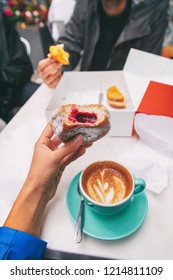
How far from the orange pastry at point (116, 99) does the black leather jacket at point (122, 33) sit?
20.2 inches

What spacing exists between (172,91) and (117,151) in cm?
28

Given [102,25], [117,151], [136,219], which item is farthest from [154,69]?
[102,25]

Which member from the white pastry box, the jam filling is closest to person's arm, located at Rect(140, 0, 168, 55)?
the white pastry box

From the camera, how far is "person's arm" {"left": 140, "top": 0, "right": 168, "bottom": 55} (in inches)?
50.5

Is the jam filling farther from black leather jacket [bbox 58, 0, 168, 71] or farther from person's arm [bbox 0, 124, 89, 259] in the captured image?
black leather jacket [bbox 58, 0, 168, 71]

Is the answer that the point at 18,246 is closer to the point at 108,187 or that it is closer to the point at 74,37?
the point at 108,187

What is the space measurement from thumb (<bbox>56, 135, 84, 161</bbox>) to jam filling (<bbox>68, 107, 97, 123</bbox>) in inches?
2.0

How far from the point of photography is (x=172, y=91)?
67 cm

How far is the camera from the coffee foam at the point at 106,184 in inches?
19.8

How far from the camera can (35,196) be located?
1.69 feet

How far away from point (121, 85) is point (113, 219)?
0.66 m

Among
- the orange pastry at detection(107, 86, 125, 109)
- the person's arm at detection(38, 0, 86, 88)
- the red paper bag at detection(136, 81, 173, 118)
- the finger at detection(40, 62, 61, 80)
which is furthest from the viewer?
the person's arm at detection(38, 0, 86, 88)

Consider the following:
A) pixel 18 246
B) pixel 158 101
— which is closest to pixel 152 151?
pixel 158 101

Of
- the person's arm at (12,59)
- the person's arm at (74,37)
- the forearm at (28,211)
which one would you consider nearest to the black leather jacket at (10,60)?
the person's arm at (12,59)
